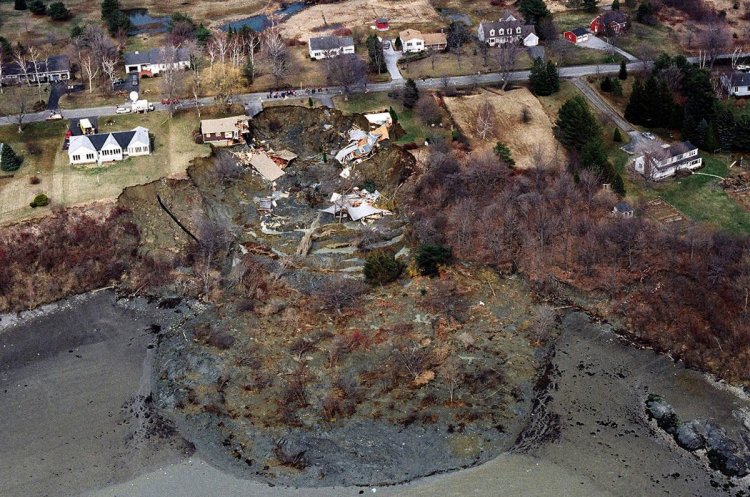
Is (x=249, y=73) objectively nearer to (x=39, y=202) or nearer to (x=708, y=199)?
(x=39, y=202)

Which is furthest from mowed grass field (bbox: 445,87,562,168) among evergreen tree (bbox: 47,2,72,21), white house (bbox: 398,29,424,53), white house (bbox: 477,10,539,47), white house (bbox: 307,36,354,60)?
evergreen tree (bbox: 47,2,72,21)

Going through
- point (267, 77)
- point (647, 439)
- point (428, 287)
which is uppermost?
point (267, 77)

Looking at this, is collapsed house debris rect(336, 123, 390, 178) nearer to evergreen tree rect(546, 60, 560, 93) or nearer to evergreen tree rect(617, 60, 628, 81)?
evergreen tree rect(546, 60, 560, 93)

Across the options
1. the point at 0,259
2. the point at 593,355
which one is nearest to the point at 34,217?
the point at 0,259

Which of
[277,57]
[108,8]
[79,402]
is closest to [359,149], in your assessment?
[277,57]

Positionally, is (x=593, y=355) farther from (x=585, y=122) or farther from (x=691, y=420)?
(x=585, y=122)
